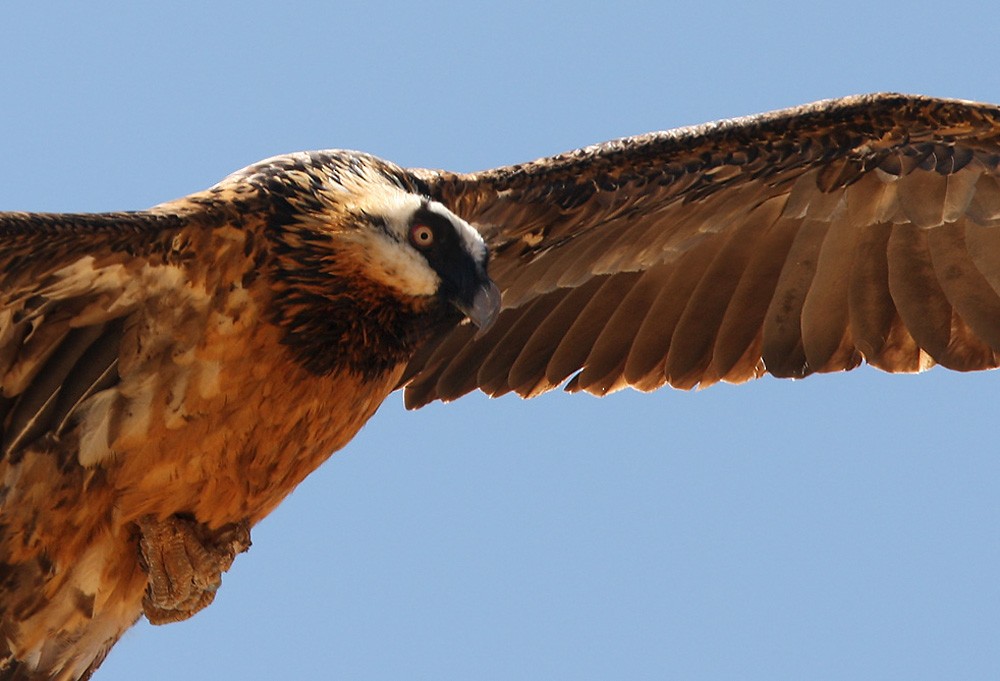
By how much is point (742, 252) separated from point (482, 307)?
233cm

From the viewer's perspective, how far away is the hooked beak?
26.1 feet

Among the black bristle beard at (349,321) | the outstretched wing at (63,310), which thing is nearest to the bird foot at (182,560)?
the outstretched wing at (63,310)

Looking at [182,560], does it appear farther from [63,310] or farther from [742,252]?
[742,252]

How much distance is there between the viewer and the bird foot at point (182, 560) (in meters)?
8.05

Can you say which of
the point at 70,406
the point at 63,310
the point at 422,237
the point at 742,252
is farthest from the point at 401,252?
the point at 742,252

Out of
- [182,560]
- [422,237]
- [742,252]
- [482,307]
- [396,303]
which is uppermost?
[742,252]

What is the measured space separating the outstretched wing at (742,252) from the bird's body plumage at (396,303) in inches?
0.5

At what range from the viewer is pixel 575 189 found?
30.0 ft

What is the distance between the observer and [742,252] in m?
9.80

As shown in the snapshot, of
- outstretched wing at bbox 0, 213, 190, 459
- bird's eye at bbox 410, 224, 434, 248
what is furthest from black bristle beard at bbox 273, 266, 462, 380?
outstretched wing at bbox 0, 213, 190, 459

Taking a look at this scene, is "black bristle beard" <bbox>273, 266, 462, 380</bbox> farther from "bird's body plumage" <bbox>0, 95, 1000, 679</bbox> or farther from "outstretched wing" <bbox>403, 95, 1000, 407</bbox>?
"outstretched wing" <bbox>403, 95, 1000, 407</bbox>

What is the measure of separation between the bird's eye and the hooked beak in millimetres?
296

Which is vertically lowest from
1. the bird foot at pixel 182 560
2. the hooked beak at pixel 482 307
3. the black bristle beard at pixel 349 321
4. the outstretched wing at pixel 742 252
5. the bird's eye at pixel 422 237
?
the bird foot at pixel 182 560

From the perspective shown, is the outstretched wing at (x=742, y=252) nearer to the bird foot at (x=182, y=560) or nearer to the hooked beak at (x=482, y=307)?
the hooked beak at (x=482, y=307)
